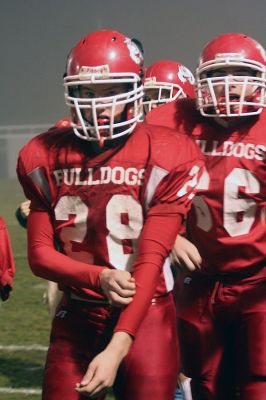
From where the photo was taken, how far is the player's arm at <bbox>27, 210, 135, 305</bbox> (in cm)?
274

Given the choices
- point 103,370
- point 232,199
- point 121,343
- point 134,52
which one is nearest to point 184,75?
point 232,199

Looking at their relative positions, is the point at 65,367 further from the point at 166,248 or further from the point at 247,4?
the point at 247,4

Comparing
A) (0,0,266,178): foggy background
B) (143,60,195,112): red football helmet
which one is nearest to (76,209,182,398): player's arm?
(143,60,195,112): red football helmet

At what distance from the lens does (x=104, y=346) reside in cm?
296

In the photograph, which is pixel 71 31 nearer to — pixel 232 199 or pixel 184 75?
pixel 184 75

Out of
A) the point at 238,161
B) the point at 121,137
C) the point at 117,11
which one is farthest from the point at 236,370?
the point at 117,11

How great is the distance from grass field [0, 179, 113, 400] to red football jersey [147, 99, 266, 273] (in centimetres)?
161

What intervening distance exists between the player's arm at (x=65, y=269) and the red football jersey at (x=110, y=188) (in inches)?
1.2

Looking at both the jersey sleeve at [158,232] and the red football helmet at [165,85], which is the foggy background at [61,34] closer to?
the red football helmet at [165,85]

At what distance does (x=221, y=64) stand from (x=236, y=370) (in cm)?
115

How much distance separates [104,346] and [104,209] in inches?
17.0

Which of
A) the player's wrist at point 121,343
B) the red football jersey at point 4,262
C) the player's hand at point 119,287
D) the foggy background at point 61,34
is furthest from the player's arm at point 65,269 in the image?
the foggy background at point 61,34

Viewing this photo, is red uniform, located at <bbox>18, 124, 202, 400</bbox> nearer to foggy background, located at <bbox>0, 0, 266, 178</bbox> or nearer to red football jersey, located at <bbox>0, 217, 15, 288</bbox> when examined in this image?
red football jersey, located at <bbox>0, 217, 15, 288</bbox>

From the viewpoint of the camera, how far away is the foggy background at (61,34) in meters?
22.0
